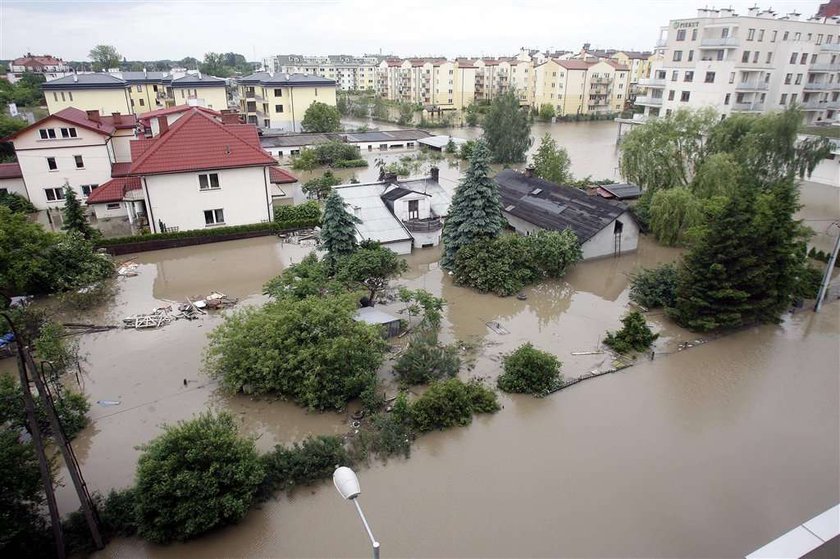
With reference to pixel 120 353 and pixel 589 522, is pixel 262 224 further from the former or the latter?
pixel 589 522

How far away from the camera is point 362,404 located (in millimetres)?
12836

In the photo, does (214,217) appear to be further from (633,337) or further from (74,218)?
(633,337)

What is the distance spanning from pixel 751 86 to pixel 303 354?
139 feet

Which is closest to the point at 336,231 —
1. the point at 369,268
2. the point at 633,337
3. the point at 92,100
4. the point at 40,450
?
the point at 369,268

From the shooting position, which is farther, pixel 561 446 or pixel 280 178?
pixel 280 178

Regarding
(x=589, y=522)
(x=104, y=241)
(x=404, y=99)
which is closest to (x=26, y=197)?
(x=104, y=241)

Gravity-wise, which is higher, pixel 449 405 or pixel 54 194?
pixel 54 194

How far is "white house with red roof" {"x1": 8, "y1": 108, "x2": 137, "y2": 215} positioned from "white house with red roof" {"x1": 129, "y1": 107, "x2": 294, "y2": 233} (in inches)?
167

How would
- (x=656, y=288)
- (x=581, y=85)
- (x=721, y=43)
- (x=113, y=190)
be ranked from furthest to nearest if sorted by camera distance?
(x=581, y=85)
(x=721, y=43)
(x=113, y=190)
(x=656, y=288)

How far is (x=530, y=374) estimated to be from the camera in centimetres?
1346

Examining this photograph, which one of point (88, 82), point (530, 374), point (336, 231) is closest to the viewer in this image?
point (530, 374)

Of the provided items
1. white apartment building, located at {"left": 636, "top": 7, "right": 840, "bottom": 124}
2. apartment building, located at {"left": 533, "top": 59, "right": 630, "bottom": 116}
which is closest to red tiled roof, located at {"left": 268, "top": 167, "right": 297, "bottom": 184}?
white apartment building, located at {"left": 636, "top": 7, "right": 840, "bottom": 124}

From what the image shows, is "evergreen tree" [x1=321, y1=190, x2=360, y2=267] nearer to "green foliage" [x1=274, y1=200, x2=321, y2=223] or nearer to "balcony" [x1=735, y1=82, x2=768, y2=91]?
"green foliage" [x1=274, y1=200, x2=321, y2=223]

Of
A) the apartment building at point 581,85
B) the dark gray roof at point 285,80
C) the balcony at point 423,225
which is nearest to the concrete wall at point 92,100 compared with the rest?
the dark gray roof at point 285,80
